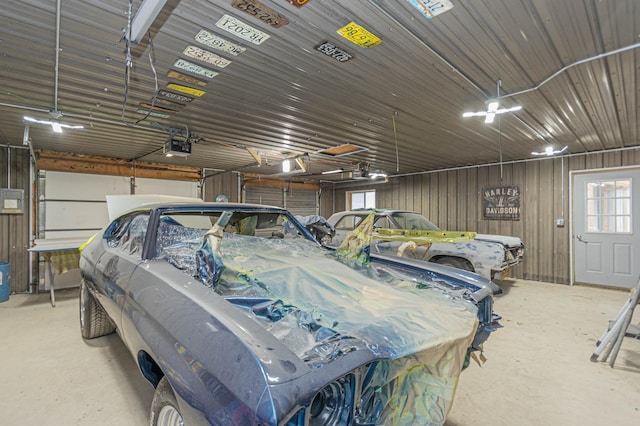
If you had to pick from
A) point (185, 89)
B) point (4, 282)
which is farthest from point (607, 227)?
point (4, 282)

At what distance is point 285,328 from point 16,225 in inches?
290

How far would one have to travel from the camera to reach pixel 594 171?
6.28 meters

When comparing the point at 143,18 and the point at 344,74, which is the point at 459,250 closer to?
the point at 344,74

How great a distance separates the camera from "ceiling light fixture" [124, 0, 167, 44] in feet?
5.93

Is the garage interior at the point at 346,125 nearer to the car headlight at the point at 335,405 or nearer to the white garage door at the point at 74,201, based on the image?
the white garage door at the point at 74,201

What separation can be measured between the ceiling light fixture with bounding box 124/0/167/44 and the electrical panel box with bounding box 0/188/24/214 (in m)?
5.63

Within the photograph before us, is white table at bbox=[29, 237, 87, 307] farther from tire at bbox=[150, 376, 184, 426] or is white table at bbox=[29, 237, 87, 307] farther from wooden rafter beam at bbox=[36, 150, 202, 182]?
tire at bbox=[150, 376, 184, 426]

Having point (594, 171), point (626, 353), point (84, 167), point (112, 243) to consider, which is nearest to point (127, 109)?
point (112, 243)

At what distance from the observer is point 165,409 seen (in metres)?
1.40

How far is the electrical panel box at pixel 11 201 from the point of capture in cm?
563

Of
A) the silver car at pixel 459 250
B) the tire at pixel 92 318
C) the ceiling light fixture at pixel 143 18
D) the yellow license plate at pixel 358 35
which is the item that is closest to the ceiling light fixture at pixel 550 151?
the silver car at pixel 459 250

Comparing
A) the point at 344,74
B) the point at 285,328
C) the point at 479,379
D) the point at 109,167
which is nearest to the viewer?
the point at 285,328

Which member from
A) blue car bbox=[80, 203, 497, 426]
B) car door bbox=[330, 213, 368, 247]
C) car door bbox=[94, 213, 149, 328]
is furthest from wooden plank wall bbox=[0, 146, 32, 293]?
car door bbox=[330, 213, 368, 247]

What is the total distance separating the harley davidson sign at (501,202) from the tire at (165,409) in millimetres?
8015
